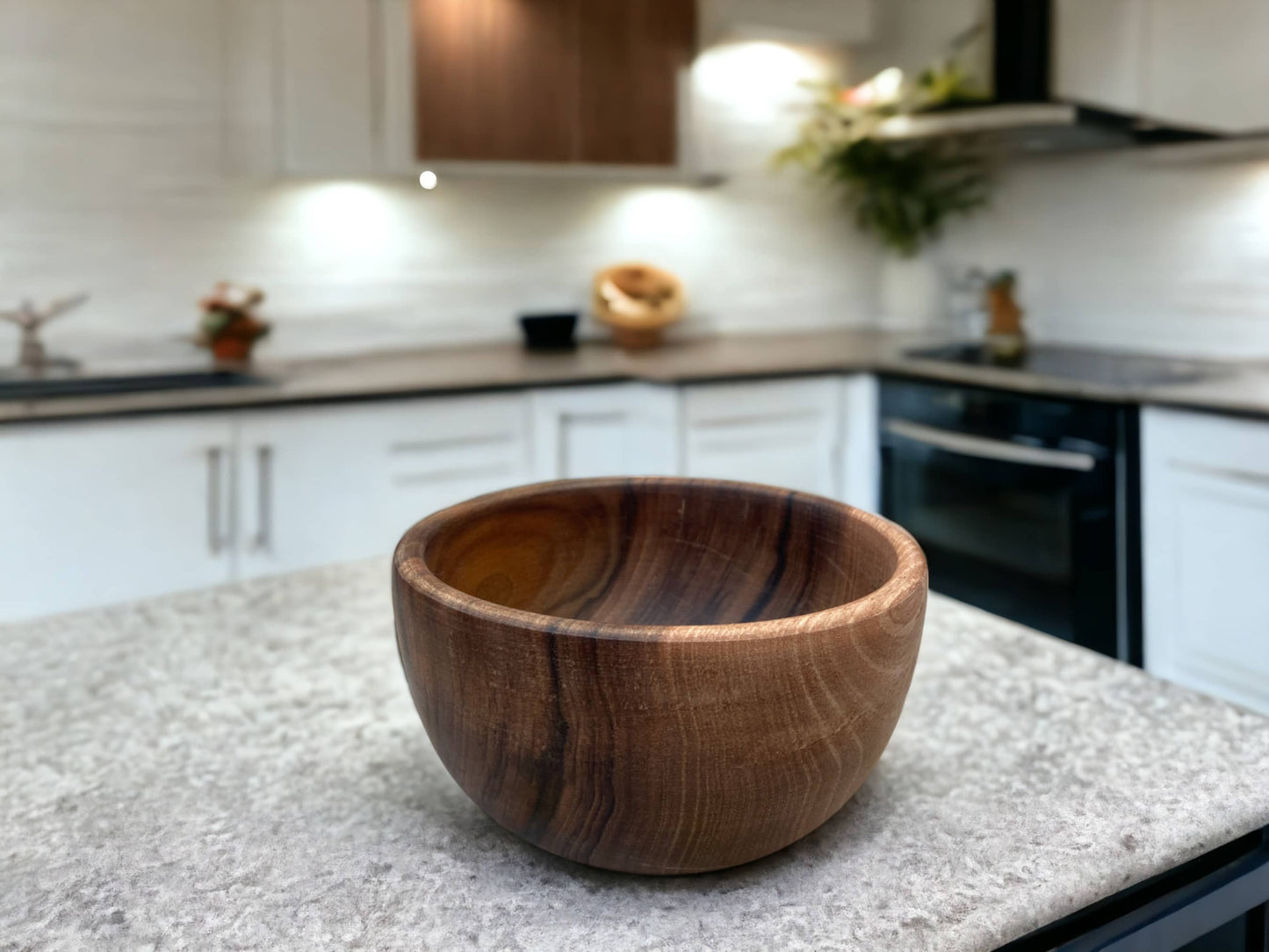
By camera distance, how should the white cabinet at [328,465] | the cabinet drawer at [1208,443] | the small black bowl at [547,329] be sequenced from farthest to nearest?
1. the small black bowl at [547,329]
2. the white cabinet at [328,465]
3. the cabinet drawer at [1208,443]

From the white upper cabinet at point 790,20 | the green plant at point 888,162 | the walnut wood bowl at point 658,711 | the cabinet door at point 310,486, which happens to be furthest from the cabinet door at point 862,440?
the walnut wood bowl at point 658,711

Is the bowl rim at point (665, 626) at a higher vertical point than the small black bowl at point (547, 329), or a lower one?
lower

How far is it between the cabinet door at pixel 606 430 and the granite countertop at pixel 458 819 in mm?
1776

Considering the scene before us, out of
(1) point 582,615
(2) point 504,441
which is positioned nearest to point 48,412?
(2) point 504,441

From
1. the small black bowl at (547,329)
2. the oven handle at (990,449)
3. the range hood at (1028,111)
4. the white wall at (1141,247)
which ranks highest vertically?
the range hood at (1028,111)

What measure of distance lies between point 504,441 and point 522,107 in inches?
34.2

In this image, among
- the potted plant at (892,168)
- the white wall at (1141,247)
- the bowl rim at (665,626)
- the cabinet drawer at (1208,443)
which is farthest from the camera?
the potted plant at (892,168)

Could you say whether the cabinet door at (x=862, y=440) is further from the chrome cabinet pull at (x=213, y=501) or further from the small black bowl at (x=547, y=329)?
the chrome cabinet pull at (x=213, y=501)

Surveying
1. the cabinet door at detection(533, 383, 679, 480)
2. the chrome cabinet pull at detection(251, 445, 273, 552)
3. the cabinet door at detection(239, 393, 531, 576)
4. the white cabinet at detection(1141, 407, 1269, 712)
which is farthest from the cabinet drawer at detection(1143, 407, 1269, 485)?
the chrome cabinet pull at detection(251, 445, 273, 552)

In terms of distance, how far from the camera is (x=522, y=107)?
9.09 ft

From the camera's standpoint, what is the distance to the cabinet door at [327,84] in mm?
2504

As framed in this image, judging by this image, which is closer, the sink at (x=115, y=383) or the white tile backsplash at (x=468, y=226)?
the sink at (x=115, y=383)

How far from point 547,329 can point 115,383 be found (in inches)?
44.4

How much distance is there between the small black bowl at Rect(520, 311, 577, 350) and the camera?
10.3 feet
